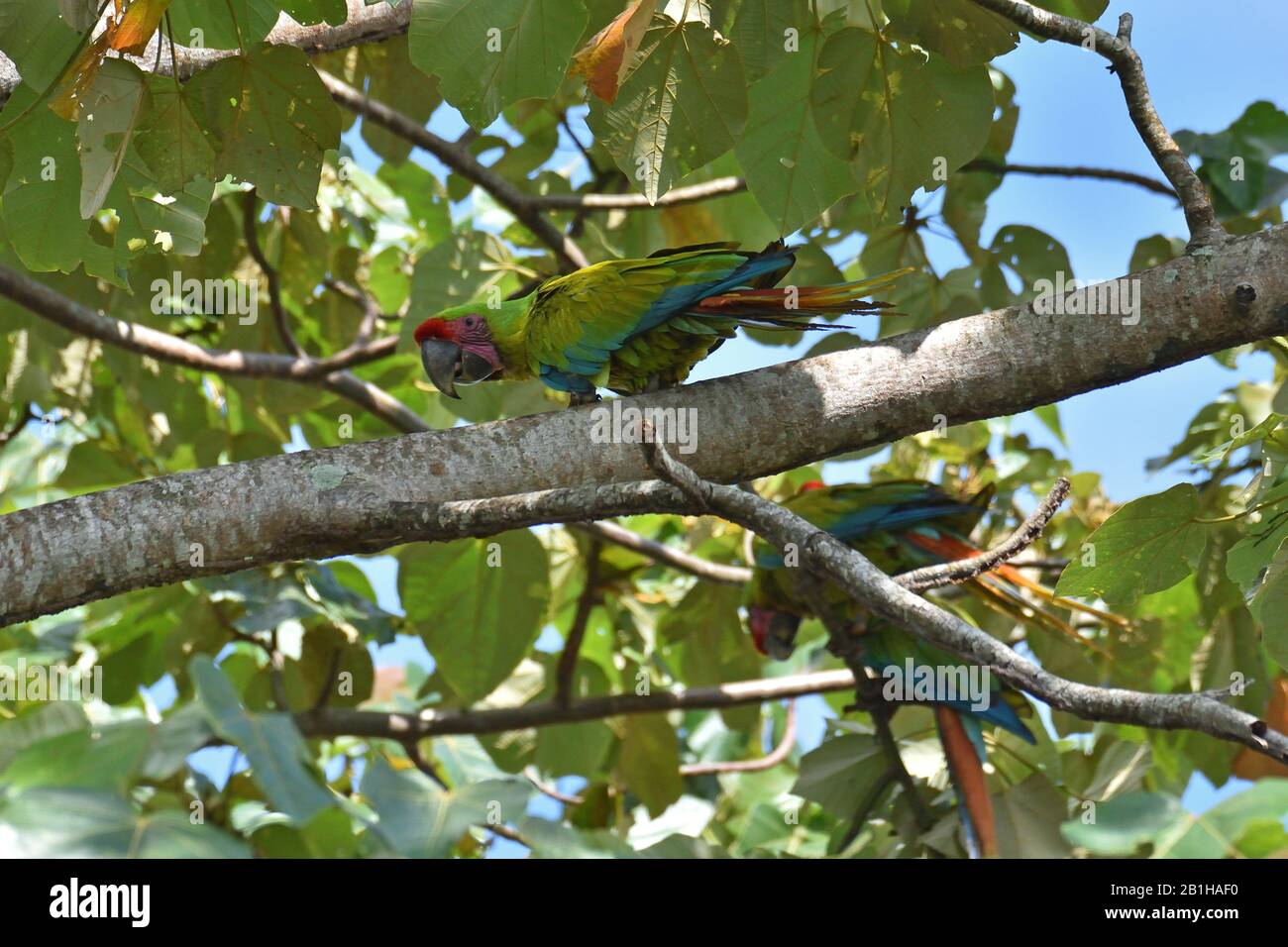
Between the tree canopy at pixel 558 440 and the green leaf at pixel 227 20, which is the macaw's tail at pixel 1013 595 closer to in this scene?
the tree canopy at pixel 558 440

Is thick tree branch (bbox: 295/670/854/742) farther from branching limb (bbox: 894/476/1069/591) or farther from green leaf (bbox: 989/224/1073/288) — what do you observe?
branching limb (bbox: 894/476/1069/591)

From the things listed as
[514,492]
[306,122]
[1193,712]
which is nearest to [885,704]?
[514,492]

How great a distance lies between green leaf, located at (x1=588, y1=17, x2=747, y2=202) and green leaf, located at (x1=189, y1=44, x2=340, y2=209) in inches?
21.7

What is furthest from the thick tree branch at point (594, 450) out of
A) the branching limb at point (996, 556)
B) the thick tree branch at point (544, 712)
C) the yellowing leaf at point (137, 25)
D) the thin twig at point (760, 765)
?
the thin twig at point (760, 765)

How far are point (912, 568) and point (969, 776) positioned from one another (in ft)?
2.65

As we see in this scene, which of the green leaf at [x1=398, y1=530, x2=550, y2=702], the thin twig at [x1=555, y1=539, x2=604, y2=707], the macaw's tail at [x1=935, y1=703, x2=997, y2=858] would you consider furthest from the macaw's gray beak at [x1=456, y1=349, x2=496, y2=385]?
the macaw's tail at [x1=935, y1=703, x2=997, y2=858]

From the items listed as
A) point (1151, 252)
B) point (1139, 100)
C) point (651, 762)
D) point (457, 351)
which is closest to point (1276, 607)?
point (1139, 100)

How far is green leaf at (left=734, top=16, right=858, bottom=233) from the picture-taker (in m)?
2.42

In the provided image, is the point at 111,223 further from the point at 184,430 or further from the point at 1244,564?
the point at 1244,564

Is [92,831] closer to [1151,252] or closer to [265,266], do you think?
[265,266]

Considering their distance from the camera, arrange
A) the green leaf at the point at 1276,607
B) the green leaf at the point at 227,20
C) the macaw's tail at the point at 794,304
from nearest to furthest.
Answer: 1. the green leaf at the point at 1276,607
2. the green leaf at the point at 227,20
3. the macaw's tail at the point at 794,304

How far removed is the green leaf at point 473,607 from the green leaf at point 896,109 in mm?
1678

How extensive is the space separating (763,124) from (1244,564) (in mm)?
1296

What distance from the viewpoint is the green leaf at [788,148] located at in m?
2.42
